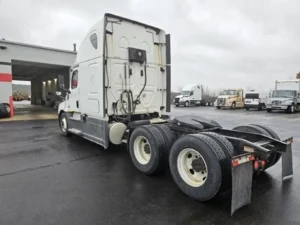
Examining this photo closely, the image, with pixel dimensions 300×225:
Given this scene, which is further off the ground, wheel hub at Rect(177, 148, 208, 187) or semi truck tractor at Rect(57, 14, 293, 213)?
semi truck tractor at Rect(57, 14, 293, 213)

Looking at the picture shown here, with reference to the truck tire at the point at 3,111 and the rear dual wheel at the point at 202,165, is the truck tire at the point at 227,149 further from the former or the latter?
the truck tire at the point at 3,111

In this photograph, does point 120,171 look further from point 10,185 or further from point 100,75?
point 100,75

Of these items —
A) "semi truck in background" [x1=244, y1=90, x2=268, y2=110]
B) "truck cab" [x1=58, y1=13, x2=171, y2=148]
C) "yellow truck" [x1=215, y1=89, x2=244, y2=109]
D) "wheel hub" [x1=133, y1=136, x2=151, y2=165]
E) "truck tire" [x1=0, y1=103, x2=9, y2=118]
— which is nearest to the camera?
"wheel hub" [x1=133, y1=136, x2=151, y2=165]

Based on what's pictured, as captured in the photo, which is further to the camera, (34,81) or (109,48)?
(34,81)

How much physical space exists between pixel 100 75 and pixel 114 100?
0.72 meters

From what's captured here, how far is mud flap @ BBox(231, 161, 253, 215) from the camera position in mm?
2861

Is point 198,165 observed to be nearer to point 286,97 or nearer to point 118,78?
point 118,78

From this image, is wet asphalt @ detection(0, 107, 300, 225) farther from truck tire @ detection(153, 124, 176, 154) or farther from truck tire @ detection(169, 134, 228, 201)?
truck tire @ detection(153, 124, 176, 154)

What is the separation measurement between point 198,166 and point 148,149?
138 centimetres

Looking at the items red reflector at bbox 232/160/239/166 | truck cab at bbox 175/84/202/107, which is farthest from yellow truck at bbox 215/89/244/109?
red reflector at bbox 232/160/239/166

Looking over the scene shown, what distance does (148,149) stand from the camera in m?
4.64

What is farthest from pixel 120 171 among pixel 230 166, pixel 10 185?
pixel 230 166

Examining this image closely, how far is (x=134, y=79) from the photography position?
6.18 m

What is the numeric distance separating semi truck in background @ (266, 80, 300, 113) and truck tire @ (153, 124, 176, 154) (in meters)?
19.5
